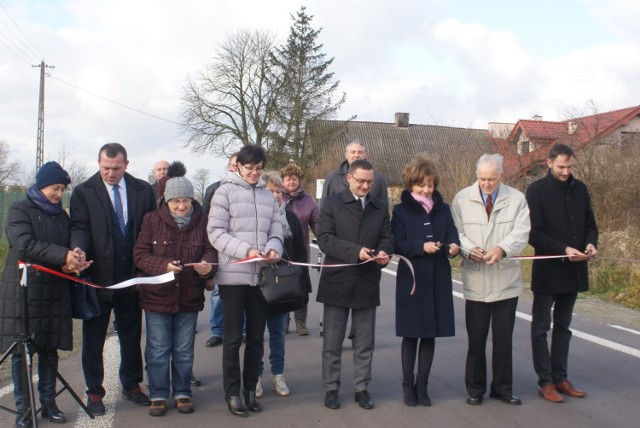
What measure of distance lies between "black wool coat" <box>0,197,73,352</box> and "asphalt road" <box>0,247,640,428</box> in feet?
2.45

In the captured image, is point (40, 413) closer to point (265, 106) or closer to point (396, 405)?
point (396, 405)

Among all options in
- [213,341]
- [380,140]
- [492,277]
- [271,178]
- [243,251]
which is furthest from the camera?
[380,140]

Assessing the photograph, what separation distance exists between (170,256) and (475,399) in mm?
2820

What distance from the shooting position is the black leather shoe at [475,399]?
5.84 meters

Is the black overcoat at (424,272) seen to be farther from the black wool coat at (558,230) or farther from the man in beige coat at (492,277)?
the black wool coat at (558,230)

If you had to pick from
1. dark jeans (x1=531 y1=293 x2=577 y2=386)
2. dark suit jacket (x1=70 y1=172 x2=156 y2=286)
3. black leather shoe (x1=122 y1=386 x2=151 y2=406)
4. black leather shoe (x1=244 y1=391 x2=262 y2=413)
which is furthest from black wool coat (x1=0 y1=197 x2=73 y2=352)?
dark jeans (x1=531 y1=293 x2=577 y2=386)

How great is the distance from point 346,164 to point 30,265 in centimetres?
369

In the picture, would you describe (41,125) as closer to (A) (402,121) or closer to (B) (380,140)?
(B) (380,140)

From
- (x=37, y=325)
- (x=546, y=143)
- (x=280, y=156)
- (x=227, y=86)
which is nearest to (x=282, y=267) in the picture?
(x=37, y=325)

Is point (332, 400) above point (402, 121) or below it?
below

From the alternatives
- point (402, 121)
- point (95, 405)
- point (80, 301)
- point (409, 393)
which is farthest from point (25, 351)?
point (402, 121)

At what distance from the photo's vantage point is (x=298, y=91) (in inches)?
1780

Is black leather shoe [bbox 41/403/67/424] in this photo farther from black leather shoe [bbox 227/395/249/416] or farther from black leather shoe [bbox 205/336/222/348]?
black leather shoe [bbox 205/336/222/348]

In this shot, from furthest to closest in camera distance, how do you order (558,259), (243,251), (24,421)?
(558,259) < (243,251) < (24,421)
